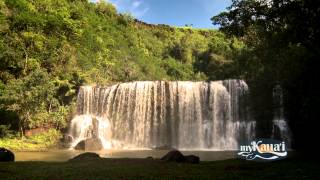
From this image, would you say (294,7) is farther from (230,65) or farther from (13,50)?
(230,65)

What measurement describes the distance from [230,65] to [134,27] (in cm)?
2065

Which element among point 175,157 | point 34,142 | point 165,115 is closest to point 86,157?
point 175,157

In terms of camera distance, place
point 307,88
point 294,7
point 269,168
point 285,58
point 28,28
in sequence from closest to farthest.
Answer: point 269,168 < point 294,7 < point 307,88 < point 285,58 < point 28,28

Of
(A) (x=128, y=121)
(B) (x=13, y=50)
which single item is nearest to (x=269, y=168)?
(A) (x=128, y=121)

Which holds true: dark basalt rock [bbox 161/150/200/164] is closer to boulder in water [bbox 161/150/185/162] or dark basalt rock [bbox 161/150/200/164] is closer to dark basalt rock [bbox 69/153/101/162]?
boulder in water [bbox 161/150/185/162]

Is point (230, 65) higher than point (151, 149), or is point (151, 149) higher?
point (230, 65)

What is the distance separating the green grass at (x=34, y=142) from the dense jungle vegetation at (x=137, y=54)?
0.87m

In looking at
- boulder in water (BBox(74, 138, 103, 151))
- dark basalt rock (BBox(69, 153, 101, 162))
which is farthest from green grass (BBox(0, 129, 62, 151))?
dark basalt rock (BBox(69, 153, 101, 162))

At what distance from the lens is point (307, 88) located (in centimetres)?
2180

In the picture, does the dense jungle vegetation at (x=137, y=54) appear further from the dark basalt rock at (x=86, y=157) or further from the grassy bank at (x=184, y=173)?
the dark basalt rock at (x=86, y=157)

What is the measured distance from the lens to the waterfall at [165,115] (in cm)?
3975

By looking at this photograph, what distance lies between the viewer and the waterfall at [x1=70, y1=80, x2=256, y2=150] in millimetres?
39750

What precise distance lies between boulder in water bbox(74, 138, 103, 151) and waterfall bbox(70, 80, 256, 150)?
237 cm

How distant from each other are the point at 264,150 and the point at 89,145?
24.8 metres
